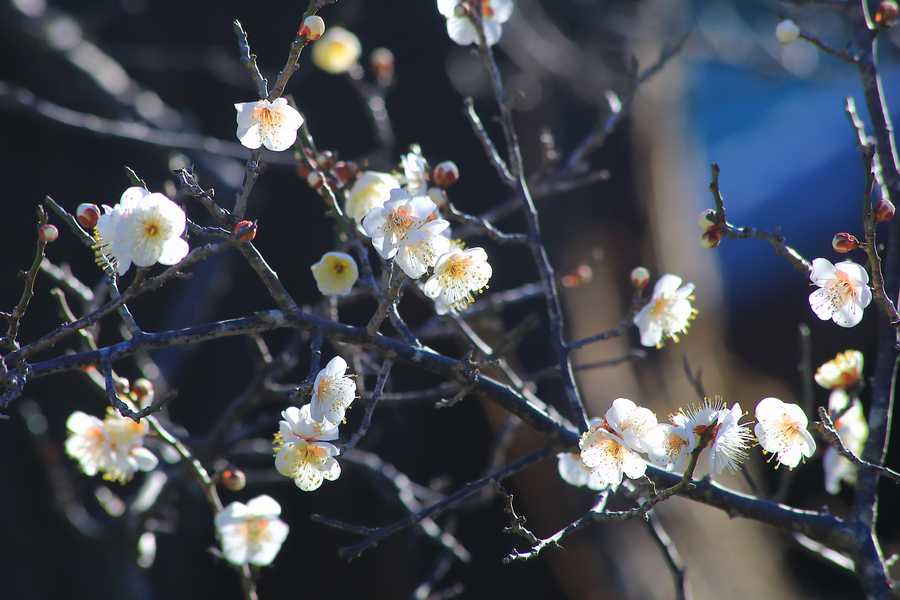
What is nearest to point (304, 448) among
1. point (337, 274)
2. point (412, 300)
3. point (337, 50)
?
point (337, 274)

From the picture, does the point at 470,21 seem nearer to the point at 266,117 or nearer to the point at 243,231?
the point at 266,117

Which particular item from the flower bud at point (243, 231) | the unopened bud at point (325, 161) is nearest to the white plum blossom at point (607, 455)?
the flower bud at point (243, 231)

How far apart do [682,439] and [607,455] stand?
0.12 m

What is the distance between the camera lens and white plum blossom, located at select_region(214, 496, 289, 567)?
1485 millimetres

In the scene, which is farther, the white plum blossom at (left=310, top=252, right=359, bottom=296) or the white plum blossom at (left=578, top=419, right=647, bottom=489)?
the white plum blossom at (left=310, top=252, right=359, bottom=296)

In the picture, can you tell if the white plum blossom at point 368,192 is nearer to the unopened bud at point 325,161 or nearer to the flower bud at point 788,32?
the unopened bud at point 325,161

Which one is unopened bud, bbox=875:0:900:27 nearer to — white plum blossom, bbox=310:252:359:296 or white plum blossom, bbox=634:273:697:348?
white plum blossom, bbox=634:273:697:348

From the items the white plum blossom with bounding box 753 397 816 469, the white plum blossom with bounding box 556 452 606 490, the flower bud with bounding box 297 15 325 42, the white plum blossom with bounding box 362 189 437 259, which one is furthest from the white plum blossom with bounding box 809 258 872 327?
the flower bud with bounding box 297 15 325 42

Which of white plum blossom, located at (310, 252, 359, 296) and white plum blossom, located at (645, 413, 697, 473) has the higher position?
white plum blossom, located at (310, 252, 359, 296)

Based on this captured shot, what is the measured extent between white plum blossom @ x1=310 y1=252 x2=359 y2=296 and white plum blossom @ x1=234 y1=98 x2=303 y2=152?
8.6 inches

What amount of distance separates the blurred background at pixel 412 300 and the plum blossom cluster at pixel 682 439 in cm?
174

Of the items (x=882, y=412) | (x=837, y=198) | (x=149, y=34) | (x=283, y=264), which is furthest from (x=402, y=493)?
(x=837, y=198)

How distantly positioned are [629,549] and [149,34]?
322 cm

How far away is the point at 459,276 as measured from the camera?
54.1 inches
